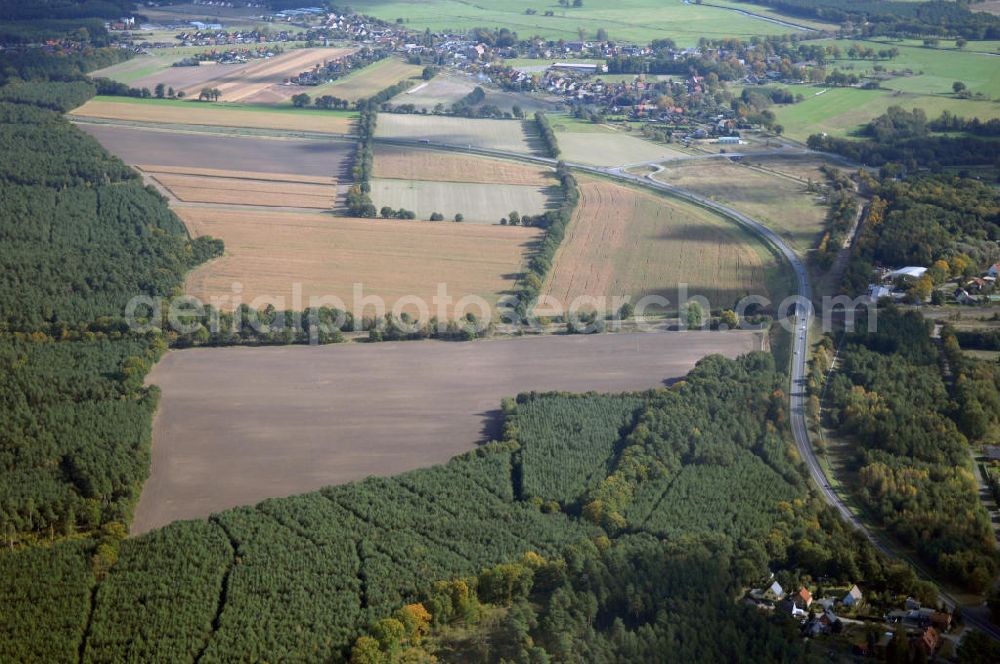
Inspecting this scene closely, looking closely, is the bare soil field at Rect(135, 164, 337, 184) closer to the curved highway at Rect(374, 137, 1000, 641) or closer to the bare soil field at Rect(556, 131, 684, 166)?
the curved highway at Rect(374, 137, 1000, 641)

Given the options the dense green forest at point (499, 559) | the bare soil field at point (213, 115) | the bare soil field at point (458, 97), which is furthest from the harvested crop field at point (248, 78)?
the dense green forest at point (499, 559)

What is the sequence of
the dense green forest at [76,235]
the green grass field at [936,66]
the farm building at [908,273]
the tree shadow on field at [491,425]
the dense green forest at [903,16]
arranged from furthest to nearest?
the dense green forest at [903,16] < the green grass field at [936,66] < the farm building at [908,273] < the dense green forest at [76,235] < the tree shadow on field at [491,425]

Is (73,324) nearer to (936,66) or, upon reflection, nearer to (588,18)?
(936,66)

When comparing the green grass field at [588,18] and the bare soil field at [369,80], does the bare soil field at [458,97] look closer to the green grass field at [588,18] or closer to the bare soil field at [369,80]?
the bare soil field at [369,80]

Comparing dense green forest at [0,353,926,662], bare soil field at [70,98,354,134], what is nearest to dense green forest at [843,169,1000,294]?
dense green forest at [0,353,926,662]

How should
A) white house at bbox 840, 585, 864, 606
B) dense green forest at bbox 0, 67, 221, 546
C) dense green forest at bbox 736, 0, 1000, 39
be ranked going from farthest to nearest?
dense green forest at bbox 736, 0, 1000, 39, dense green forest at bbox 0, 67, 221, 546, white house at bbox 840, 585, 864, 606
